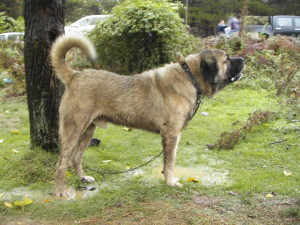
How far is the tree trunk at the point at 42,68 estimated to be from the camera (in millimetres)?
5188

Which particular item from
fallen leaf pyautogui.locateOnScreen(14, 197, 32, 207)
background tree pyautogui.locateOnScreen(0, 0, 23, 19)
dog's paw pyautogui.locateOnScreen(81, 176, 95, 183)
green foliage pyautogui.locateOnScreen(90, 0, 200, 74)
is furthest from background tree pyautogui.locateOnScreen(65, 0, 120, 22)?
fallen leaf pyautogui.locateOnScreen(14, 197, 32, 207)

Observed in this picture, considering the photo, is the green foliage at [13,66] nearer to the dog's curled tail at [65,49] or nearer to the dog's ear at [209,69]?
the dog's curled tail at [65,49]

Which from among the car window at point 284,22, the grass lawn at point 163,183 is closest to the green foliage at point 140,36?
the grass lawn at point 163,183

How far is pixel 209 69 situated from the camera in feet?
15.6

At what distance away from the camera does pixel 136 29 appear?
31.1 feet

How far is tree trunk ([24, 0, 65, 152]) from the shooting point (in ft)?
17.0

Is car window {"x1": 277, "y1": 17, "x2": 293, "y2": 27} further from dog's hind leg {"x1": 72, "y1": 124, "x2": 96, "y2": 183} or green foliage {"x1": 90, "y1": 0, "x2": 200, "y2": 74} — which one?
dog's hind leg {"x1": 72, "y1": 124, "x2": 96, "y2": 183}

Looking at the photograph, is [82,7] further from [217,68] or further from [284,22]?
[217,68]

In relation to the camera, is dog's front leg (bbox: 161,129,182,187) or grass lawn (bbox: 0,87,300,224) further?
dog's front leg (bbox: 161,129,182,187)

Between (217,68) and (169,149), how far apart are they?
4.13 ft

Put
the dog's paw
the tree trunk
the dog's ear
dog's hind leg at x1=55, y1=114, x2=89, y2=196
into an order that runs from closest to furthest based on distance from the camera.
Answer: dog's hind leg at x1=55, y1=114, x2=89, y2=196 < the dog's ear < the dog's paw < the tree trunk

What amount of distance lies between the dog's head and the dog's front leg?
861mm

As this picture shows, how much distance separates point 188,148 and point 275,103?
3761mm

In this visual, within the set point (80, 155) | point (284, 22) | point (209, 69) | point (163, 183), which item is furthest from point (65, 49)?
point (284, 22)
